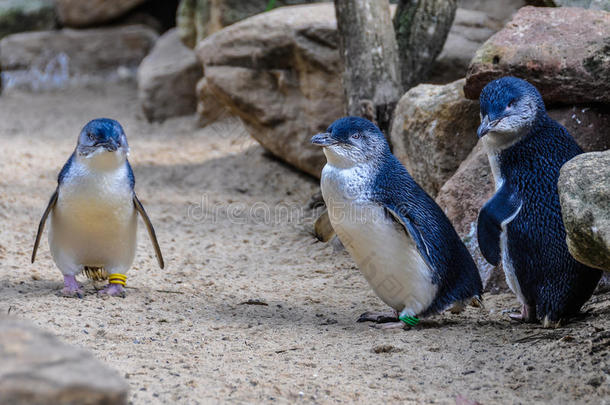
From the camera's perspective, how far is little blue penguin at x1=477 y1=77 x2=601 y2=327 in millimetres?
3240

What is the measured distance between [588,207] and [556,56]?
1.62 metres

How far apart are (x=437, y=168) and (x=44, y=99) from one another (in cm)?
716

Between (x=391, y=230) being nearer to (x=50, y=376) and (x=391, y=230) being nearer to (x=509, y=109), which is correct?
(x=509, y=109)

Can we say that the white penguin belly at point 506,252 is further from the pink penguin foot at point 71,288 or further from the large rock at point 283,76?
the large rock at point 283,76

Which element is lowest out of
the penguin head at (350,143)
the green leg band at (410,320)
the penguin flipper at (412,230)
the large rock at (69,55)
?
the large rock at (69,55)

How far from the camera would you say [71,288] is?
380 centimetres

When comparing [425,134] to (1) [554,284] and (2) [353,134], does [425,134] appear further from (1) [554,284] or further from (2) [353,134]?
(1) [554,284]

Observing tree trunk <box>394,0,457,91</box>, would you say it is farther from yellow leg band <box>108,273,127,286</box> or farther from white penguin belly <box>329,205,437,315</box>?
yellow leg band <box>108,273,127,286</box>

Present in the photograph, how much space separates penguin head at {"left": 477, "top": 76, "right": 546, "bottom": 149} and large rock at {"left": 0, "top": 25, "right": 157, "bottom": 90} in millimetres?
8294

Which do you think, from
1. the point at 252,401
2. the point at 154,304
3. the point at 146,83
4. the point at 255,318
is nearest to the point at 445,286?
the point at 255,318

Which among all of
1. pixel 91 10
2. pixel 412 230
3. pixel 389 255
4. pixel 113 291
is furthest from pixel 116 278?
pixel 91 10

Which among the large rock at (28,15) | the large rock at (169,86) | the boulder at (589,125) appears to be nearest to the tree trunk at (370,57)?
the boulder at (589,125)

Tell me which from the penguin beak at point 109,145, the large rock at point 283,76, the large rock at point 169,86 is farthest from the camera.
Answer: the large rock at point 169,86

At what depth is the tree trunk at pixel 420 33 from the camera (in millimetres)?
5477
